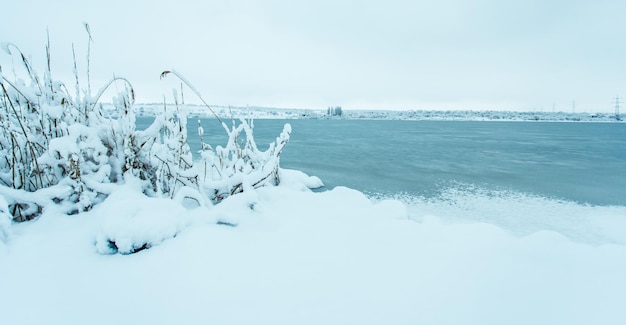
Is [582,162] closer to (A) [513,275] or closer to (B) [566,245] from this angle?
(B) [566,245]

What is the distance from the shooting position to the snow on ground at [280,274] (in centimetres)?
135

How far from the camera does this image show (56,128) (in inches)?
100

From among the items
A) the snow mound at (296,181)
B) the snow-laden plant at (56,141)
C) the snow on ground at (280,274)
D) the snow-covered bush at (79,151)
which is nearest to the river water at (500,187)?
the snow mound at (296,181)

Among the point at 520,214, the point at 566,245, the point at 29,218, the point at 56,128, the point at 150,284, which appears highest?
the point at 56,128

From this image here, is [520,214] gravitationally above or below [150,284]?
below

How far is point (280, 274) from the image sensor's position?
1.60m

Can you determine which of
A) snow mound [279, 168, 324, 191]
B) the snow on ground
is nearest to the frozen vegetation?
the snow on ground

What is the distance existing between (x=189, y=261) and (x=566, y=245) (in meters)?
2.65

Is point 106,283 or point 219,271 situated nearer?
point 106,283

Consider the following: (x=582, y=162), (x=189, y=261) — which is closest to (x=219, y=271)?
(x=189, y=261)

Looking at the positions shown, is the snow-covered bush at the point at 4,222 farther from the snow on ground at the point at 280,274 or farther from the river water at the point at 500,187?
the river water at the point at 500,187

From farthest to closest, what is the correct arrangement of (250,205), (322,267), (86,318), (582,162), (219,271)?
(582,162), (250,205), (322,267), (219,271), (86,318)

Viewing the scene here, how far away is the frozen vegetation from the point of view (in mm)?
1366

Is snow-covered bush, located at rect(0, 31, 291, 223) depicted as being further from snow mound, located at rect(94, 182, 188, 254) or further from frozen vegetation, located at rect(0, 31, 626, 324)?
snow mound, located at rect(94, 182, 188, 254)
